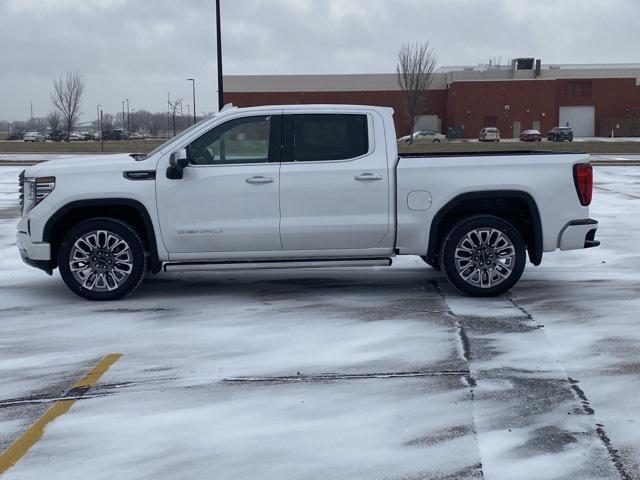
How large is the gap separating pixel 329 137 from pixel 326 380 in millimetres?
3563

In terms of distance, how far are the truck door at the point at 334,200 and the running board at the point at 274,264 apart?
0.47ft

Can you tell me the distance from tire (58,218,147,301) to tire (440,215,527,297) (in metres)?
3.15

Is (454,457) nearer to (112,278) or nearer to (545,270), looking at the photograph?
(112,278)

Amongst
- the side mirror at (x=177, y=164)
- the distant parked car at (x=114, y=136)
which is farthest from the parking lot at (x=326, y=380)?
the distant parked car at (x=114, y=136)

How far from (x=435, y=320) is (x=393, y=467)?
11.7ft

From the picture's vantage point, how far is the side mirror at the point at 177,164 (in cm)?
870

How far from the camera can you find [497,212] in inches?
367

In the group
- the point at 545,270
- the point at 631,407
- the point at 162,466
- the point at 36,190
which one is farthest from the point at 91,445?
the point at 545,270

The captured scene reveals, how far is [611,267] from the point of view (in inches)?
428

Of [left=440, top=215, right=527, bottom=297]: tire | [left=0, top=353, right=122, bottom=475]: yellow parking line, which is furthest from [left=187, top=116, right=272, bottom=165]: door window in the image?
[left=0, top=353, right=122, bottom=475]: yellow parking line

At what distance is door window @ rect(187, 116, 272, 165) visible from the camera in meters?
8.90

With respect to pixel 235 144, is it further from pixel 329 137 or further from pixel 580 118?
pixel 580 118

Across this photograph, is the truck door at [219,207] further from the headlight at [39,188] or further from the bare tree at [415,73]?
the bare tree at [415,73]

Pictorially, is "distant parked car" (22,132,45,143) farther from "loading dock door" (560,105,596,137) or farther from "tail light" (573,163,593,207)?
"tail light" (573,163,593,207)
